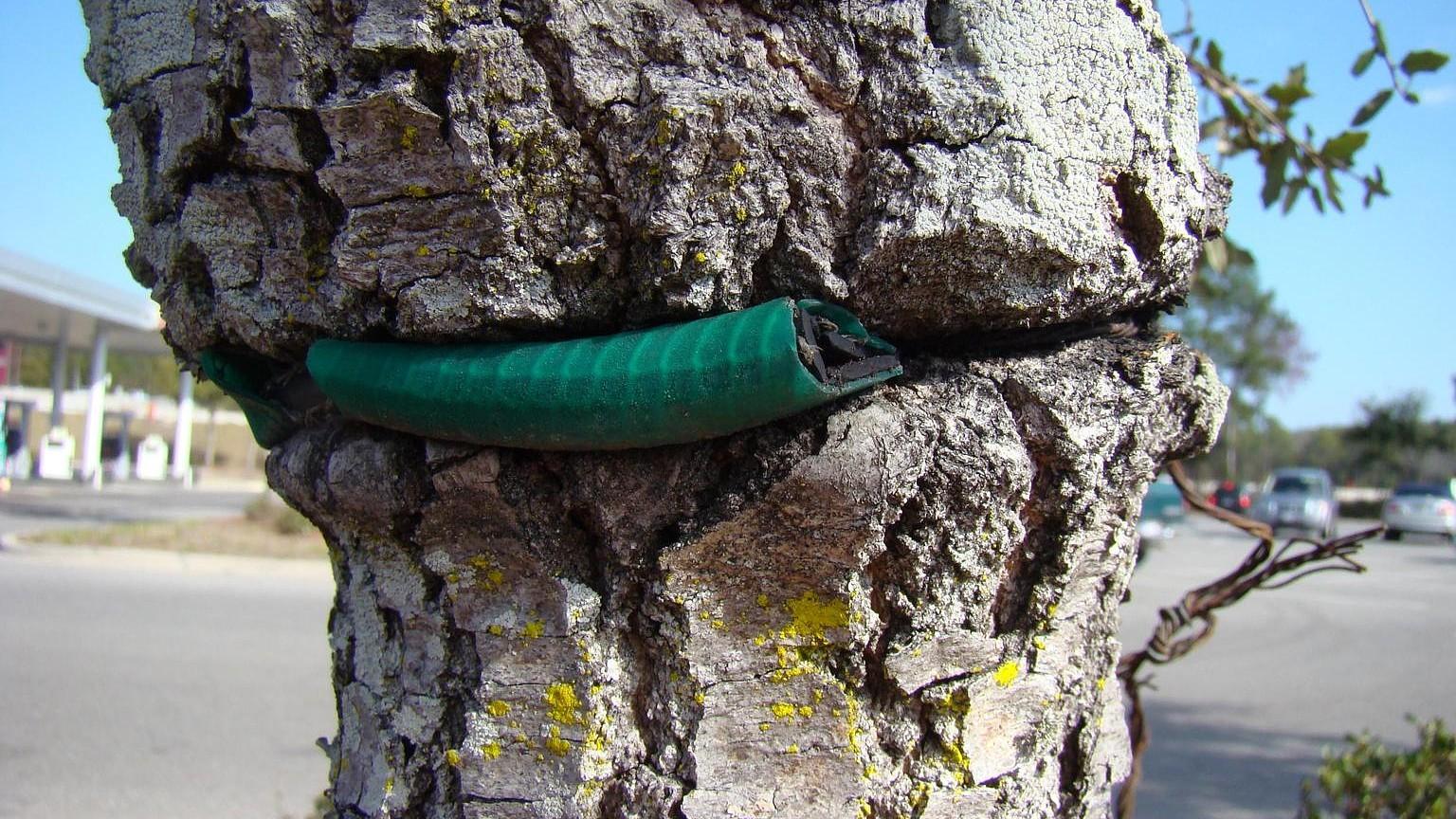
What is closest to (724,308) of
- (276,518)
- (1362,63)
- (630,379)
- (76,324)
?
(630,379)

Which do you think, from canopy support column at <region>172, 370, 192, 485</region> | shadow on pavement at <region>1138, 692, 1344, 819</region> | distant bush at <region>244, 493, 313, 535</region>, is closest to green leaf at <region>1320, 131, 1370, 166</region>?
shadow on pavement at <region>1138, 692, 1344, 819</region>

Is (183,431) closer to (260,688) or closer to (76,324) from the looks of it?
(76,324)

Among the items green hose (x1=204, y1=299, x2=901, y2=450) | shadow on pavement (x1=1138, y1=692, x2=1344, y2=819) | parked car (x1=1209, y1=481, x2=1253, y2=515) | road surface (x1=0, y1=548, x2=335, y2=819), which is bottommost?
road surface (x1=0, y1=548, x2=335, y2=819)

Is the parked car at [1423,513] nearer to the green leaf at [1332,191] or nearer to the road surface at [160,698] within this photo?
the green leaf at [1332,191]

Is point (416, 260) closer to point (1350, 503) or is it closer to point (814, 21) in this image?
point (814, 21)

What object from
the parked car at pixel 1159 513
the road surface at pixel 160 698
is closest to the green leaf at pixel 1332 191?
the road surface at pixel 160 698

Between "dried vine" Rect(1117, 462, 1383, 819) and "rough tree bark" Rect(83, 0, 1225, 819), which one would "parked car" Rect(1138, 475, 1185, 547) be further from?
"rough tree bark" Rect(83, 0, 1225, 819)
